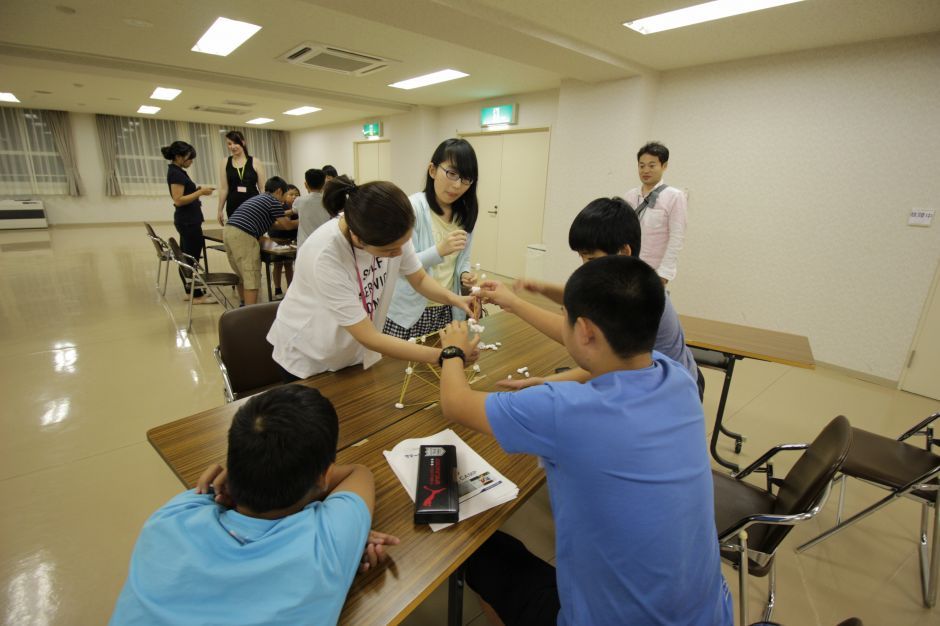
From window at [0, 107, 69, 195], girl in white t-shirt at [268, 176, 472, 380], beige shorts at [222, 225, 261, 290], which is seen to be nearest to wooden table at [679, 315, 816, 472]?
girl in white t-shirt at [268, 176, 472, 380]

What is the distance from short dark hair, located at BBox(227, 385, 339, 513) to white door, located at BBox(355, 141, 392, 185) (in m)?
8.78

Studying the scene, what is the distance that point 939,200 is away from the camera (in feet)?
10.5

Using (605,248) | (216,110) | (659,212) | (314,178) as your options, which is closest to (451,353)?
(605,248)

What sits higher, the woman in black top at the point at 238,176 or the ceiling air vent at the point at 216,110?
the ceiling air vent at the point at 216,110

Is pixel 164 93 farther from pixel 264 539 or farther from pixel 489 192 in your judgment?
pixel 264 539

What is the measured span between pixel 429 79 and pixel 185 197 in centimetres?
343

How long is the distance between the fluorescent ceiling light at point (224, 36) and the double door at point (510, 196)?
367 cm

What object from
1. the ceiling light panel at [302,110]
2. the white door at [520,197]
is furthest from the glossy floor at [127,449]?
the ceiling light panel at [302,110]

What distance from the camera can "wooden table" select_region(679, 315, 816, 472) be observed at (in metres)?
2.18

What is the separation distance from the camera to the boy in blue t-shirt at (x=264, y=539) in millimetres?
658

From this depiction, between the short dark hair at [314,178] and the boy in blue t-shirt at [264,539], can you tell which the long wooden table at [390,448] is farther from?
the short dark hair at [314,178]

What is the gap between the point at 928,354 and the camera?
11.1ft

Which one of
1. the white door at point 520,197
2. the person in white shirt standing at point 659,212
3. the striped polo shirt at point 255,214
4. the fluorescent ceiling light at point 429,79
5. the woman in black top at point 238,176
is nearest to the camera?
the person in white shirt standing at point 659,212

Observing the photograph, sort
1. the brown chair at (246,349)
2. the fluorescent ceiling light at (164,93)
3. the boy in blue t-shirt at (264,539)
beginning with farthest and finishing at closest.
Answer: the fluorescent ceiling light at (164,93) < the brown chair at (246,349) < the boy in blue t-shirt at (264,539)
